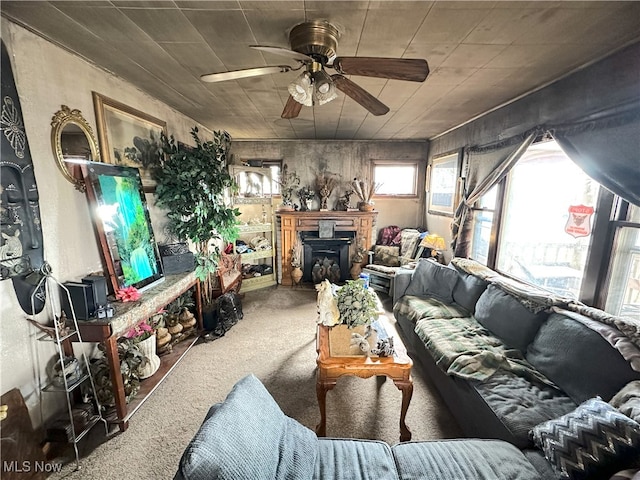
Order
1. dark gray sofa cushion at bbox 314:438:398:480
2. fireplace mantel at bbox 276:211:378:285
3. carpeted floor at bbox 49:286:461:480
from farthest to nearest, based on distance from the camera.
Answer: fireplace mantel at bbox 276:211:378:285 → carpeted floor at bbox 49:286:461:480 → dark gray sofa cushion at bbox 314:438:398:480

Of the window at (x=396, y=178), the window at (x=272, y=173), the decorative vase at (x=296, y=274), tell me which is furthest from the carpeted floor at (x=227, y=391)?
the window at (x=396, y=178)

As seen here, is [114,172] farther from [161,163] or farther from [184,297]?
[184,297]

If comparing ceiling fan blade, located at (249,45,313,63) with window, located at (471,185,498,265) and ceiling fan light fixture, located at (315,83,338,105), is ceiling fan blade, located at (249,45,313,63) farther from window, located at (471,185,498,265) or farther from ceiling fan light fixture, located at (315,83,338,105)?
window, located at (471,185,498,265)

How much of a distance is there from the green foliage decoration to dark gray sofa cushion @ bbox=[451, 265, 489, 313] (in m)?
1.23

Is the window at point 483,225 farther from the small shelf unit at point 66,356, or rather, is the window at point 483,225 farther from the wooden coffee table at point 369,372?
the small shelf unit at point 66,356

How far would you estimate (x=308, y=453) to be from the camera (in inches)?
47.8

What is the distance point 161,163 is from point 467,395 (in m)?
3.36

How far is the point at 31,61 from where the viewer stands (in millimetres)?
1568

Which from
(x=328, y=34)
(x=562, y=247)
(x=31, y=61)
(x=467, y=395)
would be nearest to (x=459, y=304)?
(x=562, y=247)

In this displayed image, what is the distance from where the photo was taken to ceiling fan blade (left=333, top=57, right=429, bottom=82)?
1315 mm

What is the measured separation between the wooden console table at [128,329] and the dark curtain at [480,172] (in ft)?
10.6

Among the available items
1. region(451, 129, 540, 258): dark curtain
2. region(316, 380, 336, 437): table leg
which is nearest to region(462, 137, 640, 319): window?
region(451, 129, 540, 258): dark curtain

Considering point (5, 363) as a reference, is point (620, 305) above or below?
above

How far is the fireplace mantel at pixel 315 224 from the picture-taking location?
4625mm
